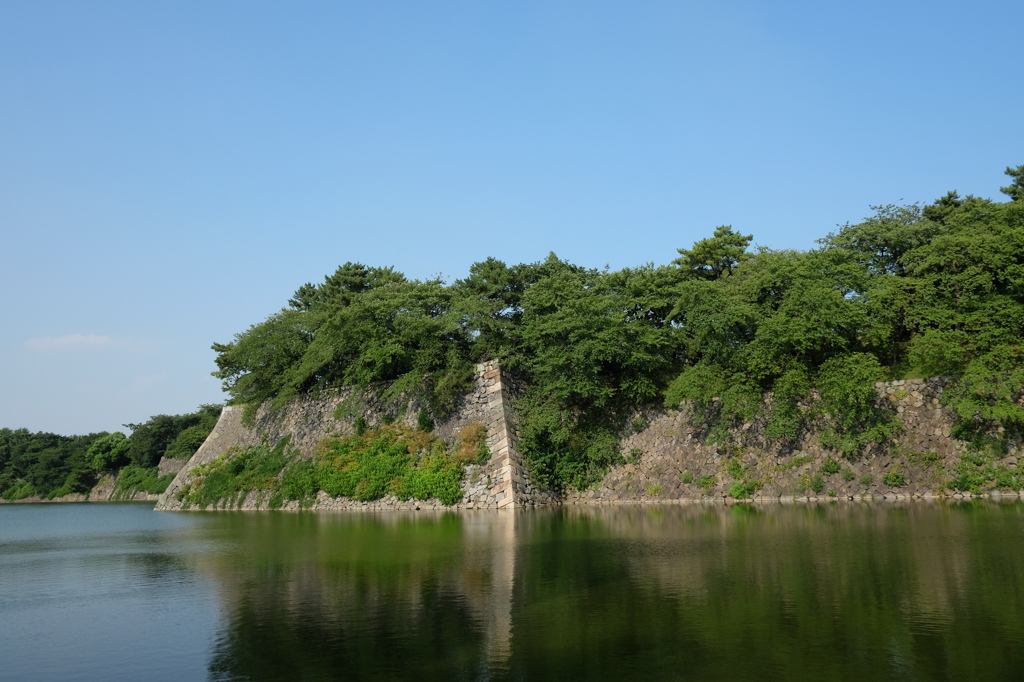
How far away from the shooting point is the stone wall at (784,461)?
28.1 metres

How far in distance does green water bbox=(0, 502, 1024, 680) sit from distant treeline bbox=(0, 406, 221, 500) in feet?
226

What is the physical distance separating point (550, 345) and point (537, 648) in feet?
86.9

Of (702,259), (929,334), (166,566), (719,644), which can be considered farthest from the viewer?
(702,259)

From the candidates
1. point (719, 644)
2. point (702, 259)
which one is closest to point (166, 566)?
point (719, 644)

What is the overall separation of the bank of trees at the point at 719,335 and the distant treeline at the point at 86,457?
48.0 metres

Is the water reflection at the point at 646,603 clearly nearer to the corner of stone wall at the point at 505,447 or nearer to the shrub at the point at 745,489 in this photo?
the shrub at the point at 745,489

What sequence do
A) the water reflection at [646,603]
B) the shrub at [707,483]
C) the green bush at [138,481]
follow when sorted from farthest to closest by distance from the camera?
the green bush at [138,481]
the shrub at [707,483]
the water reflection at [646,603]

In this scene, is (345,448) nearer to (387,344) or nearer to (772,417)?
(387,344)

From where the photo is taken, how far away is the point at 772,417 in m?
31.6

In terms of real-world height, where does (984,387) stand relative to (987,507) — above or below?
above

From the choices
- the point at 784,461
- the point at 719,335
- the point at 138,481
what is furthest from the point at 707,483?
the point at 138,481

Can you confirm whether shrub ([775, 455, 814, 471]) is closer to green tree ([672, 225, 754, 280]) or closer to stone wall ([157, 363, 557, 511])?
stone wall ([157, 363, 557, 511])

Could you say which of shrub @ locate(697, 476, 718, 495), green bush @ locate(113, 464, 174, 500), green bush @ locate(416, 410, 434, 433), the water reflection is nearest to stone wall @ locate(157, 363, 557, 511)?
green bush @ locate(416, 410, 434, 433)

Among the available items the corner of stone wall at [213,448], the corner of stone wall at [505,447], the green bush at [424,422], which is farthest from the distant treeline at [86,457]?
the corner of stone wall at [505,447]
